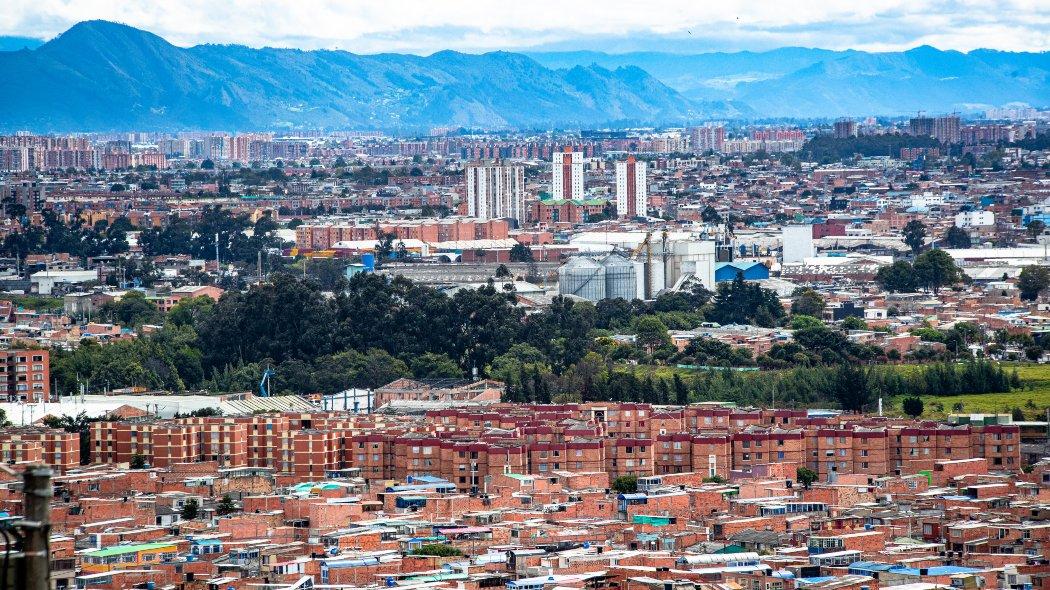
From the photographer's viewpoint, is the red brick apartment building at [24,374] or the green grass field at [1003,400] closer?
the green grass field at [1003,400]

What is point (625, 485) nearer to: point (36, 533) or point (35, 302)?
point (36, 533)

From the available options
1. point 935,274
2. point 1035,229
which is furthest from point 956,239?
point 935,274

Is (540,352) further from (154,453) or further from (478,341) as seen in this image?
(154,453)

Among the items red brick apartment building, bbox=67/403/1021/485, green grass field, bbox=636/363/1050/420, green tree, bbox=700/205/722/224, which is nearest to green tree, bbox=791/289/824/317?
green grass field, bbox=636/363/1050/420

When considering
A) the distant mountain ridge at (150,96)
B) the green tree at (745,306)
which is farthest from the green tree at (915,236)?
the distant mountain ridge at (150,96)

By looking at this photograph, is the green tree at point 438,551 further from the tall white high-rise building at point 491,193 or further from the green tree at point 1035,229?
the tall white high-rise building at point 491,193

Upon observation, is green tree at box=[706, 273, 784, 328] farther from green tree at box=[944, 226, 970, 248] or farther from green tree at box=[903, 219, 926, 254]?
green tree at box=[944, 226, 970, 248]

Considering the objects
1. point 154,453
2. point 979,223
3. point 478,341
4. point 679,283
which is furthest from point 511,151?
point 154,453
